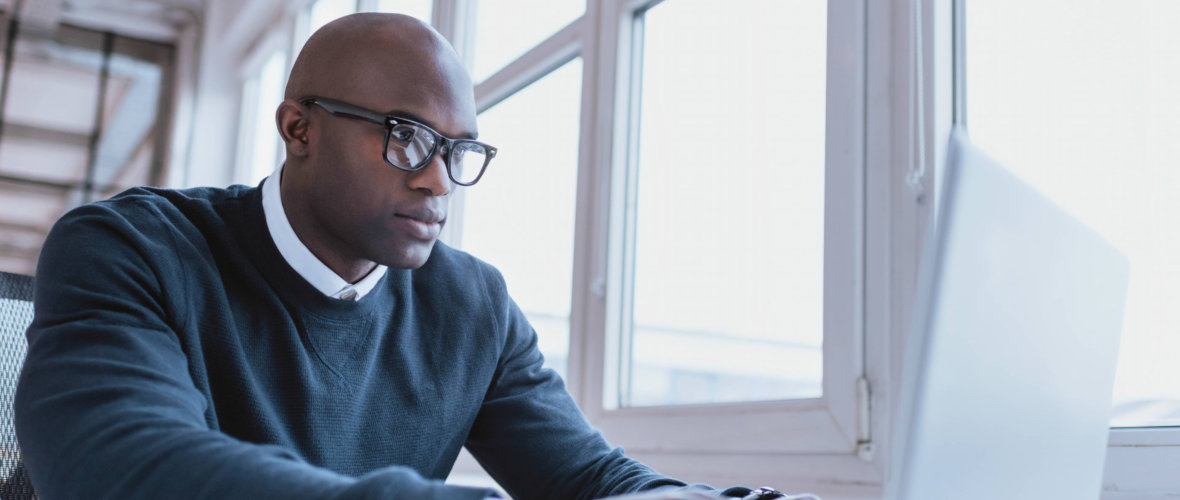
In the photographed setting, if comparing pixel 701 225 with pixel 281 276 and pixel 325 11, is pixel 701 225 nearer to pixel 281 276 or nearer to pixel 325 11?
pixel 281 276

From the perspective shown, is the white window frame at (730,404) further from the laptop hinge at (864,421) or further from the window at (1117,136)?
the window at (1117,136)

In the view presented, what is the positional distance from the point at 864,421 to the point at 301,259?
77 cm

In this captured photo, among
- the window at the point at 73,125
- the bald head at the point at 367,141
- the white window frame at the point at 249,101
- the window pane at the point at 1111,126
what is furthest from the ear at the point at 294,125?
the window at the point at 73,125

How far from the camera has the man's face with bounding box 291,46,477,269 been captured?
4.13 ft

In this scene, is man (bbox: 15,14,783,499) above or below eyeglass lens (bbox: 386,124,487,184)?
below

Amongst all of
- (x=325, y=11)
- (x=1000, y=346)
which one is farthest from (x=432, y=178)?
(x=325, y=11)

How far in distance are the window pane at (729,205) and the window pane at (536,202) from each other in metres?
0.25

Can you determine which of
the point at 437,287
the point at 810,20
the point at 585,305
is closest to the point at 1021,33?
the point at 810,20

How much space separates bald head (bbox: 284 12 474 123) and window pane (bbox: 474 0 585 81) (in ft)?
3.42

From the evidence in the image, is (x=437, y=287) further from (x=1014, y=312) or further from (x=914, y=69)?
(x=1014, y=312)

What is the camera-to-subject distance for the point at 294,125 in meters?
1.32

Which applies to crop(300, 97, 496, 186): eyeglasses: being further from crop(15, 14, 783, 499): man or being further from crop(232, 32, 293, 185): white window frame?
crop(232, 32, 293, 185): white window frame

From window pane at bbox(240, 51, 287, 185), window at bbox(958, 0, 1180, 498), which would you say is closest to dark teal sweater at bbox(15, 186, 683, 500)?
window at bbox(958, 0, 1180, 498)

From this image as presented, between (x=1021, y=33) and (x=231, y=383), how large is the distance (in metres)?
1.08
